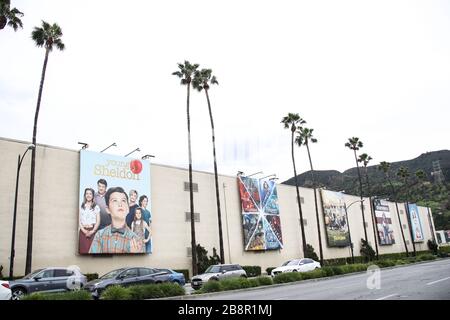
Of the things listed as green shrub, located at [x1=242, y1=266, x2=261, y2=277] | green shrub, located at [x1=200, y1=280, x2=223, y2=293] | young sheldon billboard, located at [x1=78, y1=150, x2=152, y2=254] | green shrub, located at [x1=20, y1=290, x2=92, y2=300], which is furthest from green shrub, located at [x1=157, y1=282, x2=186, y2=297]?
green shrub, located at [x1=242, y1=266, x2=261, y2=277]

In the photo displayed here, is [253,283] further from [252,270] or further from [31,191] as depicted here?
[252,270]

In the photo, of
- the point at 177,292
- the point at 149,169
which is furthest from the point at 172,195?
the point at 177,292

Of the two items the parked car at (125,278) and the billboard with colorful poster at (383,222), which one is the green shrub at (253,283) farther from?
the billboard with colorful poster at (383,222)

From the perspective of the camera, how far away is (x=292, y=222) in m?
51.4

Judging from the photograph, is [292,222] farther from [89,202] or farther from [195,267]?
[89,202]

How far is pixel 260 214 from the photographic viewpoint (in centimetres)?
4584

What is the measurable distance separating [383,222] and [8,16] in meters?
67.8

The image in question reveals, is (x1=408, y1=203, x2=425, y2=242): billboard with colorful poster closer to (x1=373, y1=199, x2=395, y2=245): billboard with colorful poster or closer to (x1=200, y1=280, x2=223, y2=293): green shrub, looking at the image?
(x1=373, y1=199, x2=395, y2=245): billboard with colorful poster

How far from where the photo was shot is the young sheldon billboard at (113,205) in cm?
3002

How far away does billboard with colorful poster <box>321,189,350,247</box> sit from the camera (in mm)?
57181

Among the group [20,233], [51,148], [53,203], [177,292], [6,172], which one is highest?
[51,148]

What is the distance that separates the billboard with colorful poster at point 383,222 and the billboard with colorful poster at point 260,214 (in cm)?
3125
